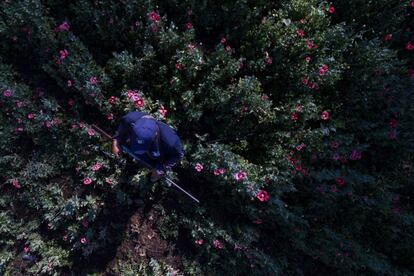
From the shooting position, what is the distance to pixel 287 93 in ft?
18.5

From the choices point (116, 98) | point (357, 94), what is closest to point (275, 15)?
point (357, 94)

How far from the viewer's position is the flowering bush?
5.34 metres

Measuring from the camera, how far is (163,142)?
4227 mm

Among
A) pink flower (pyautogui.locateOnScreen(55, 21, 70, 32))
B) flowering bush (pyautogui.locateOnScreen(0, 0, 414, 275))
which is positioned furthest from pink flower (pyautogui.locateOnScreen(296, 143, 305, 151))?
pink flower (pyautogui.locateOnScreen(55, 21, 70, 32))

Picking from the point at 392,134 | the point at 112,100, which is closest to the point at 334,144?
the point at 392,134

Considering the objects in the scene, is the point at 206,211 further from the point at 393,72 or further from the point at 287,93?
the point at 393,72

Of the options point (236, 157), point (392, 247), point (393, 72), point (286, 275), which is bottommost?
point (286, 275)

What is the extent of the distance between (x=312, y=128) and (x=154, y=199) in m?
2.80

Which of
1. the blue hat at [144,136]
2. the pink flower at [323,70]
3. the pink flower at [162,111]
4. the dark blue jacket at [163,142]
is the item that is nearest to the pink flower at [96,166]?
the dark blue jacket at [163,142]

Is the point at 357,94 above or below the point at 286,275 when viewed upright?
above

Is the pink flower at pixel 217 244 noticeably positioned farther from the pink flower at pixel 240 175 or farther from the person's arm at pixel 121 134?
the person's arm at pixel 121 134

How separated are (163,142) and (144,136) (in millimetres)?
366

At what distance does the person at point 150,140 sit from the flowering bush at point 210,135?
2.57 ft

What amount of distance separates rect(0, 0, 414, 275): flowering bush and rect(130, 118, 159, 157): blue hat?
45.1 inches
